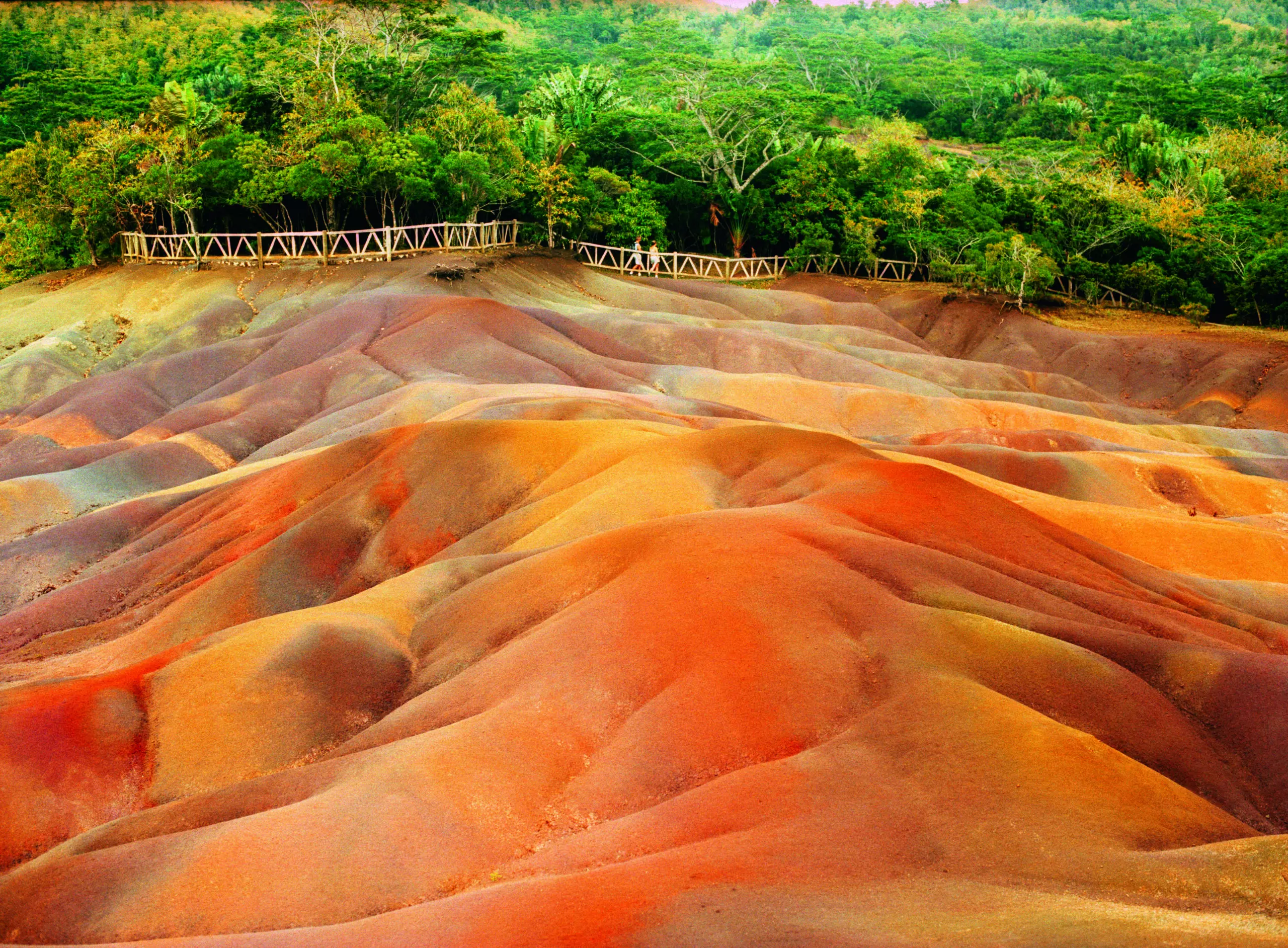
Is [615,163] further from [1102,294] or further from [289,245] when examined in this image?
[1102,294]

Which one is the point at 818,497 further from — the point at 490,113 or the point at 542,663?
the point at 490,113

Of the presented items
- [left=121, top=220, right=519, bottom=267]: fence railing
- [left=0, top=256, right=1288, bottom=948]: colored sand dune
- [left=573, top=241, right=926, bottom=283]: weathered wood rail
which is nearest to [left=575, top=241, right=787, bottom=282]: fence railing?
[left=573, top=241, right=926, bottom=283]: weathered wood rail

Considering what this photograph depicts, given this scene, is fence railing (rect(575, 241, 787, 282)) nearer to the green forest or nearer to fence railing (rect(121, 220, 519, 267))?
the green forest

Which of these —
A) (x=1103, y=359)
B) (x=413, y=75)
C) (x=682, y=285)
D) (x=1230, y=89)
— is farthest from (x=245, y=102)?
(x=1230, y=89)

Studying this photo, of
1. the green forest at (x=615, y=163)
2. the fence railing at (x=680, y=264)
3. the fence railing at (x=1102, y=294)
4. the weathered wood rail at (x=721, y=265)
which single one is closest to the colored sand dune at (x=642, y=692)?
the green forest at (x=615, y=163)

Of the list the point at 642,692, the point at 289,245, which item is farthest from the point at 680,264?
the point at 642,692
